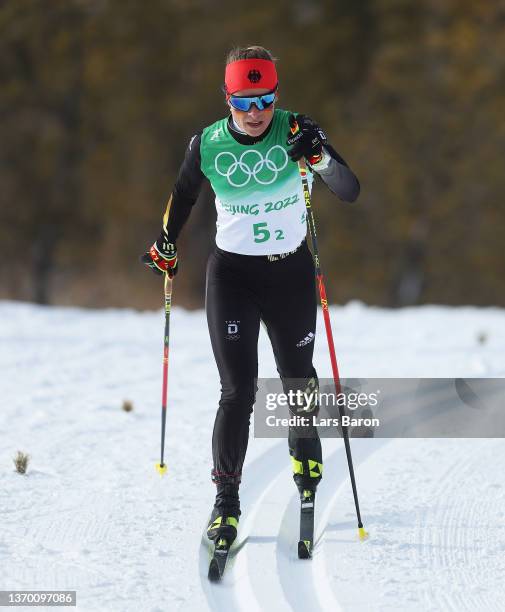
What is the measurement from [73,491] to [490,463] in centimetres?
255

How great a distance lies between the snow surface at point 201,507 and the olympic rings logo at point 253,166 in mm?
1746

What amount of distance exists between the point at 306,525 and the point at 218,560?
587 mm

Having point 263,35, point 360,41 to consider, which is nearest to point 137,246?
point 263,35

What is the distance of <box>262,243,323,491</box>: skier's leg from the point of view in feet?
15.0

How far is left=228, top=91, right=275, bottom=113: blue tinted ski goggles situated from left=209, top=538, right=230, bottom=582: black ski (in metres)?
2.04

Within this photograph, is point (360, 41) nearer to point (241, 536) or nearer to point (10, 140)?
point (10, 140)

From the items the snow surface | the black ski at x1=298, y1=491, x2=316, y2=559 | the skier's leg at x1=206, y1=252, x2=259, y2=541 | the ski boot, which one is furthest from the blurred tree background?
the ski boot

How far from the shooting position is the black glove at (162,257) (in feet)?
16.4

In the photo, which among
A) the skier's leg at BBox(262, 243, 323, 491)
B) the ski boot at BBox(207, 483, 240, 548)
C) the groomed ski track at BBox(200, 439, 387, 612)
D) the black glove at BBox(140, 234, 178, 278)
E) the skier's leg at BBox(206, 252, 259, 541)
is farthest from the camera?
the black glove at BBox(140, 234, 178, 278)

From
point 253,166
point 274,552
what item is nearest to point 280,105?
point 253,166

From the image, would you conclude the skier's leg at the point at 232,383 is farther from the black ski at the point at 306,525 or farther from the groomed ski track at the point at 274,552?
the black ski at the point at 306,525

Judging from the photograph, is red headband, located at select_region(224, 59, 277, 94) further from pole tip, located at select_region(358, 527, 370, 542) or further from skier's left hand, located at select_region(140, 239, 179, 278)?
pole tip, located at select_region(358, 527, 370, 542)

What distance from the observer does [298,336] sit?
459 centimetres

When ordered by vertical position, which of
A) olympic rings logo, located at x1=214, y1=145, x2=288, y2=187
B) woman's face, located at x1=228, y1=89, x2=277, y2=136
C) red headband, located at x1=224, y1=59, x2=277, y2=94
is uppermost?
red headband, located at x1=224, y1=59, x2=277, y2=94
